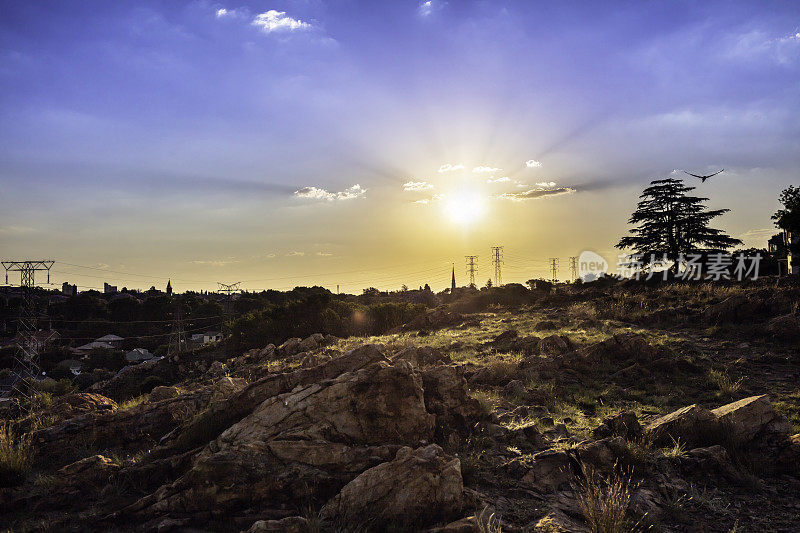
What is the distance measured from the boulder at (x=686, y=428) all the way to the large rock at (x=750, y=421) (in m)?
0.23

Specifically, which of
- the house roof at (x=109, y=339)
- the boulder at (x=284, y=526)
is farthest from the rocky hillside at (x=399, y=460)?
the house roof at (x=109, y=339)

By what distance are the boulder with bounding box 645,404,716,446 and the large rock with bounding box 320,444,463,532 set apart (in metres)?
Result: 4.84

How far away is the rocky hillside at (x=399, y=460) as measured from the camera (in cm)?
565

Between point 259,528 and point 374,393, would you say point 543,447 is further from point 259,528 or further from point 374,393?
point 259,528

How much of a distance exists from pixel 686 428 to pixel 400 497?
20.2 feet

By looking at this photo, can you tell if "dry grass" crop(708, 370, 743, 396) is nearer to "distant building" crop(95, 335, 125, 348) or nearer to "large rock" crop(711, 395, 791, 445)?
"large rock" crop(711, 395, 791, 445)

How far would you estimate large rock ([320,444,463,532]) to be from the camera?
213 inches

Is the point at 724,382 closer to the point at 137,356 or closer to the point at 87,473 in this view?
the point at 87,473

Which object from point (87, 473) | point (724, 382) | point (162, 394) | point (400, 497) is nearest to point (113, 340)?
point (162, 394)

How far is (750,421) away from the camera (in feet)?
26.2

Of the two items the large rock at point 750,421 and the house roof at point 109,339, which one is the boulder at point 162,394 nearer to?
the large rock at point 750,421

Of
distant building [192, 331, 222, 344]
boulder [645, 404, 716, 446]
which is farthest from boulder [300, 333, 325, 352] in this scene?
distant building [192, 331, 222, 344]

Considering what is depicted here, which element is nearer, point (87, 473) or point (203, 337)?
point (87, 473)

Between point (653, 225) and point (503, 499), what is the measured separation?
55.2 metres
